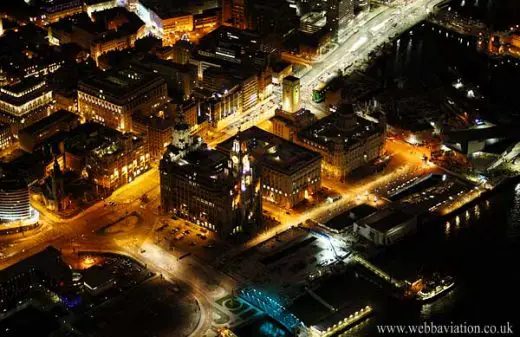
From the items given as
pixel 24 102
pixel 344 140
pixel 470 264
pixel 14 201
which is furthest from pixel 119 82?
pixel 470 264

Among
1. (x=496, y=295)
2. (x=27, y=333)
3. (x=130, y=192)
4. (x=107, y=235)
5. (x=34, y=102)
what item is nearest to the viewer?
(x=27, y=333)

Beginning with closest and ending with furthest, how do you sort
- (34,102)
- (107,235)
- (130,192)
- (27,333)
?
(27,333)
(107,235)
(130,192)
(34,102)

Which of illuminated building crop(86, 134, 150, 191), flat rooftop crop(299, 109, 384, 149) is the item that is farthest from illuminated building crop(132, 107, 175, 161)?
flat rooftop crop(299, 109, 384, 149)

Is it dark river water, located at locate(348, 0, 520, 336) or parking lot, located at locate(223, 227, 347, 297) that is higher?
parking lot, located at locate(223, 227, 347, 297)

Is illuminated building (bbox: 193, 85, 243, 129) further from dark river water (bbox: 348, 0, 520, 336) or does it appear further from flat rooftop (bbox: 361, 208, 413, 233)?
dark river water (bbox: 348, 0, 520, 336)

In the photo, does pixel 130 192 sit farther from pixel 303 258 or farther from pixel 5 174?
pixel 303 258

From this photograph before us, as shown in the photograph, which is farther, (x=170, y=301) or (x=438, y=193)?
(x=438, y=193)

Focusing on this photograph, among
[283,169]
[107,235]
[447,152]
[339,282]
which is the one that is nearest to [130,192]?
[107,235]
